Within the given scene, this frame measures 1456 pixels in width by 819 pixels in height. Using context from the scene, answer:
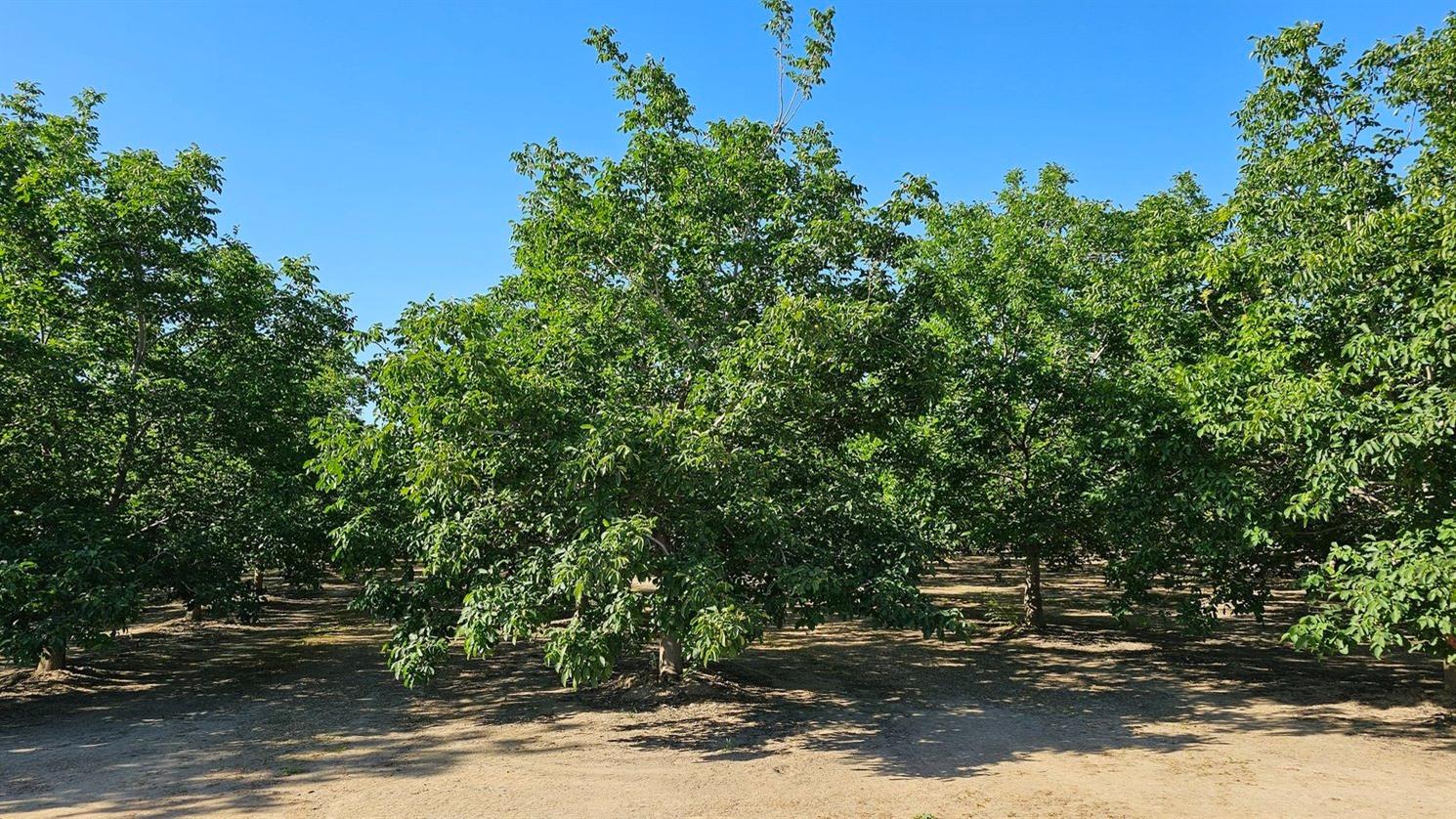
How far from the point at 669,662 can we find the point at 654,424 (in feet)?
20.4

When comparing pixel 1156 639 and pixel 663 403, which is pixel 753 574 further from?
pixel 1156 639

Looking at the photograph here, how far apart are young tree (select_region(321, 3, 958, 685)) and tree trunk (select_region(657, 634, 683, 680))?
0.05m

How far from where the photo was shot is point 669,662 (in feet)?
44.5

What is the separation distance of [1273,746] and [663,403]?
359 inches

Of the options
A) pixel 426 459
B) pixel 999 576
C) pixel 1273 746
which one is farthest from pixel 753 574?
pixel 999 576

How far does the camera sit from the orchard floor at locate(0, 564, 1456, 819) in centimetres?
841

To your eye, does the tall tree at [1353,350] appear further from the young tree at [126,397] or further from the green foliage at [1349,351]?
the young tree at [126,397]

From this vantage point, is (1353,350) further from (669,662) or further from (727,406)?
(669,662)

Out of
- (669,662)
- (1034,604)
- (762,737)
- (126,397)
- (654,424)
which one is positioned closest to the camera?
(654,424)

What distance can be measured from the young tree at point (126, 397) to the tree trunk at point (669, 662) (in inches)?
244

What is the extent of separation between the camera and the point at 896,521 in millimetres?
12188

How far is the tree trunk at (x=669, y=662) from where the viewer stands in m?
13.5

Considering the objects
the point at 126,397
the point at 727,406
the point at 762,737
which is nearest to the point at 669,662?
the point at 762,737

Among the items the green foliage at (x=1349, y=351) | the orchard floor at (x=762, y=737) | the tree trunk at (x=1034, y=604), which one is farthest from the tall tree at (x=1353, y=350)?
the tree trunk at (x=1034, y=604)
